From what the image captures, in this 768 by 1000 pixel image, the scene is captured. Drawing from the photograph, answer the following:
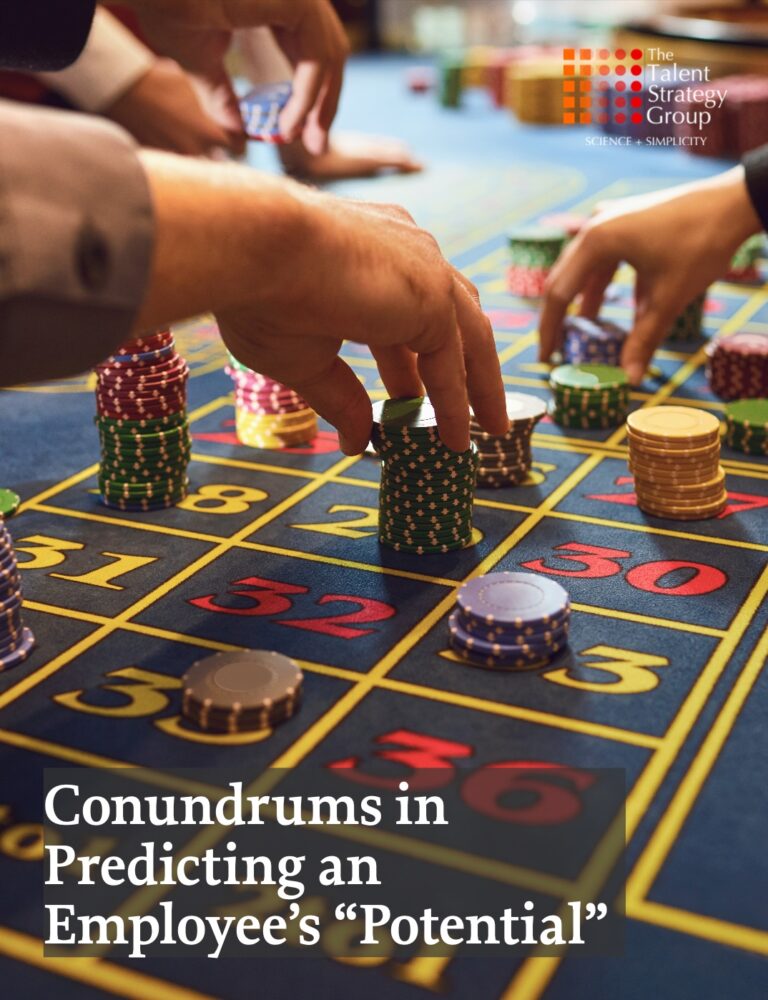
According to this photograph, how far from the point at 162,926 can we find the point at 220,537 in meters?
1.23

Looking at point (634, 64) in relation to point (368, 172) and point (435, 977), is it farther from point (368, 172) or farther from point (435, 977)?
point (435, 977)

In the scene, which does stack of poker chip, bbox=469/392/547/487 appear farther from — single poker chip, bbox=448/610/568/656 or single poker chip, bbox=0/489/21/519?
single poker chip, bbox=0/489/21/519

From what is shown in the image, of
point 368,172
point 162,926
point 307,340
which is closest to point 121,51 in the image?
point 368,172

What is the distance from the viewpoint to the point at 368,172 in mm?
6797

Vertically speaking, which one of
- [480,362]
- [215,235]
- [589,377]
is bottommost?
[589,377]

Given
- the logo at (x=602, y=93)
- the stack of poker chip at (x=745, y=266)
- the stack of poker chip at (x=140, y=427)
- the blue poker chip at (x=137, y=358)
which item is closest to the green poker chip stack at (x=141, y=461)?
the stack of poker chip at (x=140, y=427)

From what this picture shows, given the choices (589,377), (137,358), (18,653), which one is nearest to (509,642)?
(18,653)

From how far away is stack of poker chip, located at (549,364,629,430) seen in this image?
133 inches

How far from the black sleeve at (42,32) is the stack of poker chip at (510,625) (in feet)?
5.55

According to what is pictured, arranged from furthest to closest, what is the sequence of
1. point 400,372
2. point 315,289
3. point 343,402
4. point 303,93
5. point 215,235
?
point 303,93
point 400,372
point 343,402
point 315,289
point 215,235

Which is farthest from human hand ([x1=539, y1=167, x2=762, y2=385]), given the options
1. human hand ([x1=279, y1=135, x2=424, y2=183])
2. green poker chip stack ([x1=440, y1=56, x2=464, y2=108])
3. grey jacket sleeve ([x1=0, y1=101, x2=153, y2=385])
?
green poker chip stack ([x1=440, y1=56, x2=464, y2=108])

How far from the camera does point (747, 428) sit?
3184 mm

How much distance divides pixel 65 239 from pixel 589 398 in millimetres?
2171

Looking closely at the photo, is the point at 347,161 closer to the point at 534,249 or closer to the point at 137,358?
the point at 534,249
